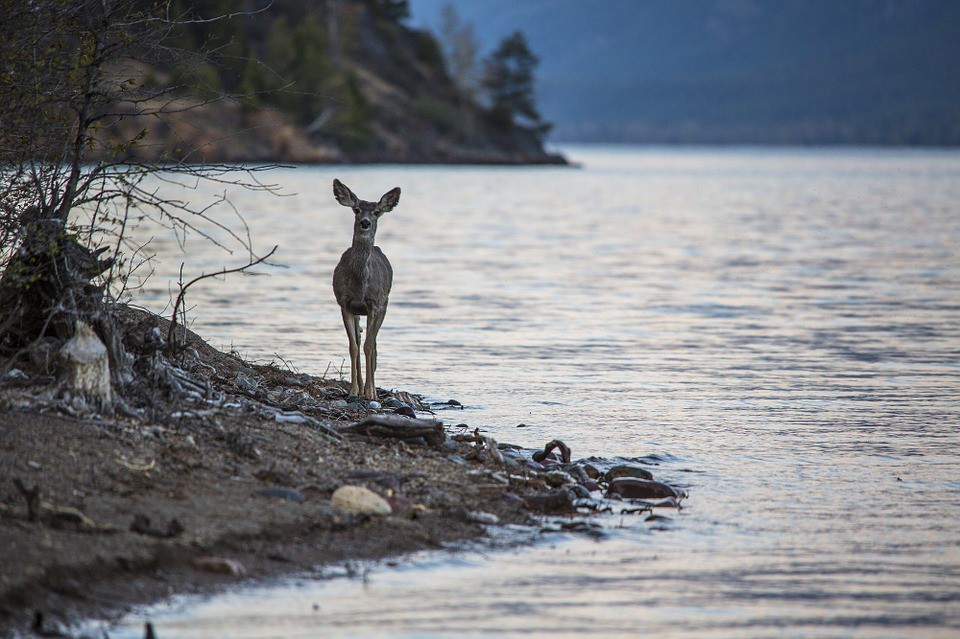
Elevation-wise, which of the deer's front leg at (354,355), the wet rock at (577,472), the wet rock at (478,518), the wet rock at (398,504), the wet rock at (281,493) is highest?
the deer's front leg at (354,355)

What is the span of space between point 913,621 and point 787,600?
76 cm

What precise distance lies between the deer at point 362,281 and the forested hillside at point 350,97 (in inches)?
2993

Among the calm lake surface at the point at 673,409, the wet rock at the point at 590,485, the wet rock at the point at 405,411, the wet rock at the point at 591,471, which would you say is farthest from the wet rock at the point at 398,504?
the wet rock at the point at 405,411

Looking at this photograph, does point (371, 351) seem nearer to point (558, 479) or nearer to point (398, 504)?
point (558, 479)

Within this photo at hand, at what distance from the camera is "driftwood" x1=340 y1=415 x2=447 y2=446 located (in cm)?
1191

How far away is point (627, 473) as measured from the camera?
1188 centimetres

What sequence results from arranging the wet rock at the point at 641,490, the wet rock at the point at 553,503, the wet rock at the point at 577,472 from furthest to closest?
the wet rock at the point at 577,472 < the wet rock at the point at 641,490 < the wet rock at the point at 553,503

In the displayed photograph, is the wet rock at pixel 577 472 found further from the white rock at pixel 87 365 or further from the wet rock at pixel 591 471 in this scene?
the white rock at pixel 87 365

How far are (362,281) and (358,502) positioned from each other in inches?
182

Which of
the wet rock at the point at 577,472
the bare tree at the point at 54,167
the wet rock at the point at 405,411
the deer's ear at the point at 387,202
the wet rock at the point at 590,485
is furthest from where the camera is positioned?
the deer's ear at the point at 387,202

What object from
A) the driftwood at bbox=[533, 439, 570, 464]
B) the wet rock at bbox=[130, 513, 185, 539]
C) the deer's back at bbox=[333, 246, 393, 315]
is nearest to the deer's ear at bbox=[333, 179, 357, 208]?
the deer's back at bbox=[333, 246, 393, 315]

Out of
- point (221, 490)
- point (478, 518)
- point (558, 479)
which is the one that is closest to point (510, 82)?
point (558, 479)

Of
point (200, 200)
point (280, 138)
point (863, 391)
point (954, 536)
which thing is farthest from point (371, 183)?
point (954, 536)

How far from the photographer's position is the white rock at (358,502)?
A: 9781mm
